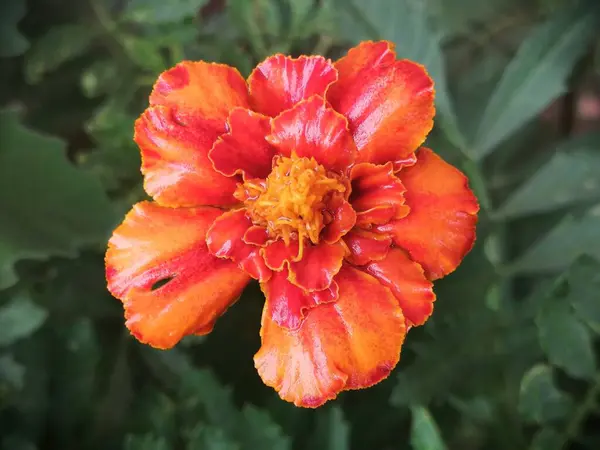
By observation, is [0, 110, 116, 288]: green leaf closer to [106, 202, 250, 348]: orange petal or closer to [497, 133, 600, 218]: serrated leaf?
[106, 202, 250, 348]: orange petal

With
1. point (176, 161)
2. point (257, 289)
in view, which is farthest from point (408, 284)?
point (257, 289)

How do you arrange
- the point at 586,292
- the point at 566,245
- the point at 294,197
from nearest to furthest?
the point at 294,197, the point at 586,292, the point at 566,245

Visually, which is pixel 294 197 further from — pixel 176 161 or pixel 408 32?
pixel 408 32

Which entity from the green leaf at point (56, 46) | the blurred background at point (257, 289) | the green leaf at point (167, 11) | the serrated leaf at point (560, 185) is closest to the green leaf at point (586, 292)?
the blurred background at point (257, 289)

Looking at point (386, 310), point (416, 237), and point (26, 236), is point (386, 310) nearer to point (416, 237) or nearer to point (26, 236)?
point (416, 237)

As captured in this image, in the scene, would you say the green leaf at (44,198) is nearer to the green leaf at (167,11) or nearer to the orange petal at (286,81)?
the green leaf at (167,11)

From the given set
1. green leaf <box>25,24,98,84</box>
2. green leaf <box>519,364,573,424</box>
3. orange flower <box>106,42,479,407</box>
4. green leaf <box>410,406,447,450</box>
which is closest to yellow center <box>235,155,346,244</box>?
orange flower <box>106,42,479,407</box>
